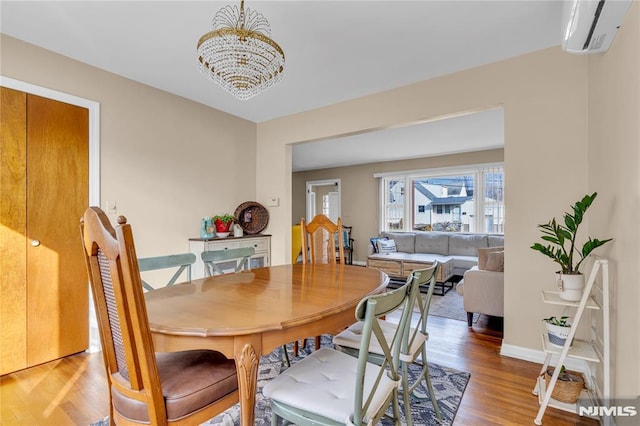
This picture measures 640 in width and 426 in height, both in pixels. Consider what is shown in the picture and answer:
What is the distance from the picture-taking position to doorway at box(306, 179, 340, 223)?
868 cm

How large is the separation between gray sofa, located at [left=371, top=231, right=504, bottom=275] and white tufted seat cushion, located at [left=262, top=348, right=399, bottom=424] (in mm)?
4143

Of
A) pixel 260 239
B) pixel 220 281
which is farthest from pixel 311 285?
pixel 260 239

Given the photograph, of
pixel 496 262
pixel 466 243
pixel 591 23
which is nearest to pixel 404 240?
pixel 466 243

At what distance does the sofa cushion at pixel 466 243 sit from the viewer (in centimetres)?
583

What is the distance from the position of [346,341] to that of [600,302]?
152 cm

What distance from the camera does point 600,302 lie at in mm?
1833

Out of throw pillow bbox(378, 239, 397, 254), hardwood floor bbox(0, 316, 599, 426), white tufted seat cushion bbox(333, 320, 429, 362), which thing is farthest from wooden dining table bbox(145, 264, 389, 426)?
throw pillow bbox(378, 239, 397, 254)

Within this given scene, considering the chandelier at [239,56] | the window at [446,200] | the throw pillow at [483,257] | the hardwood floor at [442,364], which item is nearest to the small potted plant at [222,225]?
the hardwood floor at [442,364]

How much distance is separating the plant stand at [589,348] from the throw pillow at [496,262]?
109cm

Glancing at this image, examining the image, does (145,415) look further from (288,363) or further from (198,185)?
(198,185)

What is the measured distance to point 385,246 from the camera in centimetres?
630

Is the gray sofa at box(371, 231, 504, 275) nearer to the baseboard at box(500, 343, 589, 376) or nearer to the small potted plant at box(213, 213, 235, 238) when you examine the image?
the baseboard at box(500, 343, 589, 376)

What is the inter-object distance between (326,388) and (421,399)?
1.07 m

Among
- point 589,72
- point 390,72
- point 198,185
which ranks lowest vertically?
point 198,185
